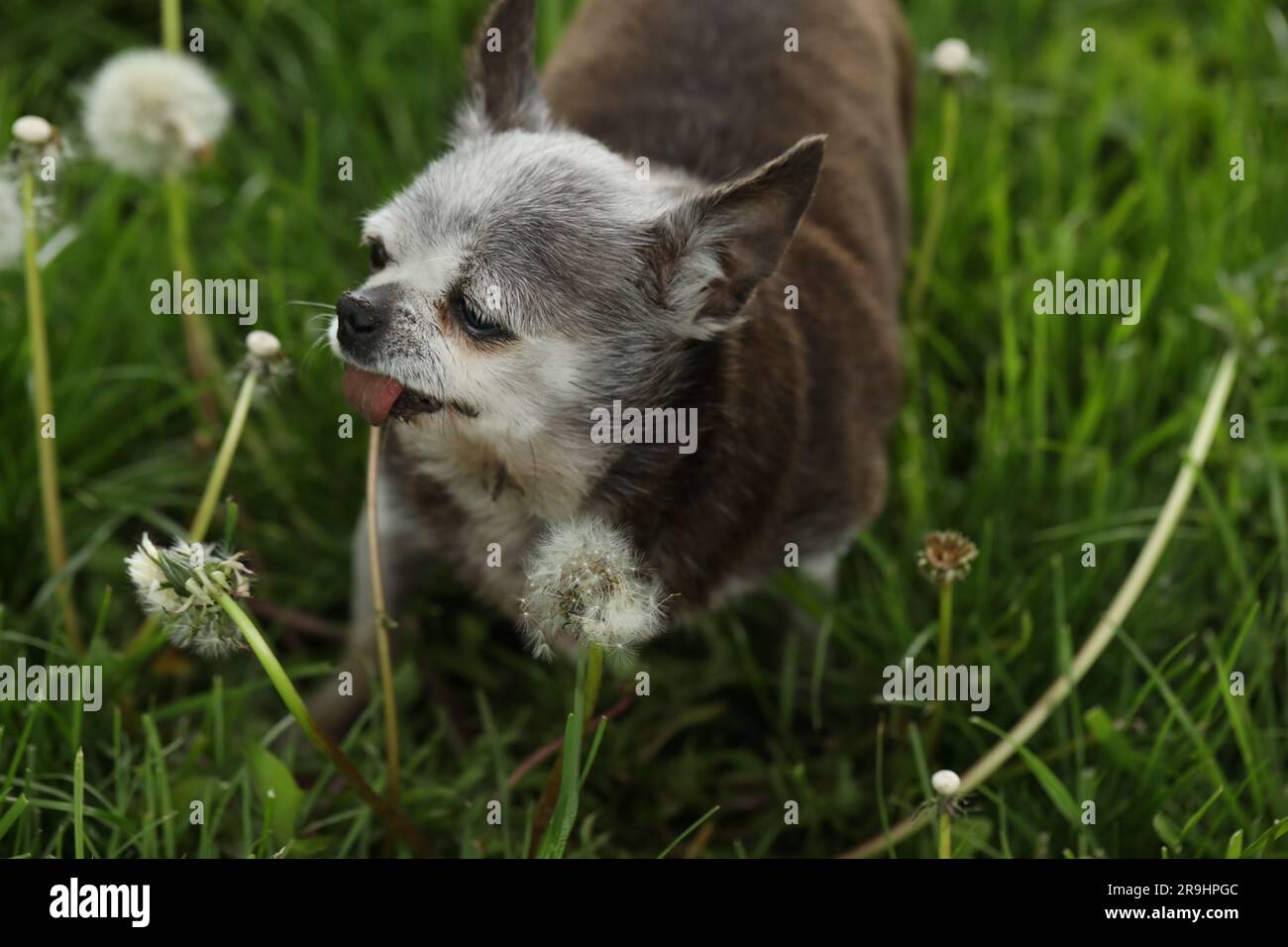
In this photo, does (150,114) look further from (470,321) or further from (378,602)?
(378,602)

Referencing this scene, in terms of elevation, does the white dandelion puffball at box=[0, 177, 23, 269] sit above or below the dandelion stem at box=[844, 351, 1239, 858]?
above

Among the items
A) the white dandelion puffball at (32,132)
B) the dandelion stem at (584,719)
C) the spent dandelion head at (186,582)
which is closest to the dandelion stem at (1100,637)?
the dandelion stem at (584,719)

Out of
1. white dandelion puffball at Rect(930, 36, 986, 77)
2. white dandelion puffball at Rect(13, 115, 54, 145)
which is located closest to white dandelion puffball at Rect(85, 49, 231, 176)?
white dandelion puffball at Rect(13, 115, 54, 145)

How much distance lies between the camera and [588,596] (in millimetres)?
2045

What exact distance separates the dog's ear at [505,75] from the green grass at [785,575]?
0.99 m

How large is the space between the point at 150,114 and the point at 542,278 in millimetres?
1312

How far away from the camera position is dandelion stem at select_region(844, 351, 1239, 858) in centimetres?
286

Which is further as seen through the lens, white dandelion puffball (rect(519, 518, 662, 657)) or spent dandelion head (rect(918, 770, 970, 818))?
spent dandelion head (rect(918, 770, 970, 818))

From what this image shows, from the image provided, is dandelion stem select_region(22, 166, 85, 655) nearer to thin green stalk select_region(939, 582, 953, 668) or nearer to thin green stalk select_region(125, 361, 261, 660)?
thin green stalk select_region(125, 361, 261, 660)

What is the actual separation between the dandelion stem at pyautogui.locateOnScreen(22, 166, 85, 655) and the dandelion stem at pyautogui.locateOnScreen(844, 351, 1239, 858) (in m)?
1.84

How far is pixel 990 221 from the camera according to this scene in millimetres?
4129

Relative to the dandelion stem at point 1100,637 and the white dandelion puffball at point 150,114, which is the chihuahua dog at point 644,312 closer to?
the dandelion stem at point 1100,637
